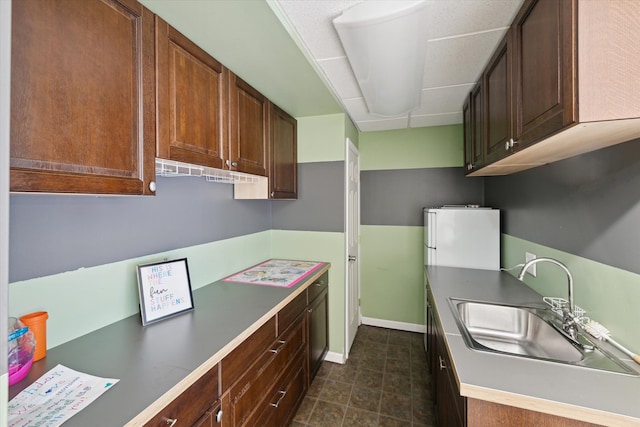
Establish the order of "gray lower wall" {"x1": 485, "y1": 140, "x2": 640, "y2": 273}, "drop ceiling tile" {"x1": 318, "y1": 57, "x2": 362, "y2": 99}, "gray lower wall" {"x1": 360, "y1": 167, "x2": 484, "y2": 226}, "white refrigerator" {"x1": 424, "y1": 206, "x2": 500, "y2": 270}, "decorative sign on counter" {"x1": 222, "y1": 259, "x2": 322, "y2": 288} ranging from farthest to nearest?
"gray lower wall" {"x1": 360, "y1": 167, "x2": 484, "y2": 226} → "white refrigerator" {"x1": 424, "y1": 206, "x2": 500, "y2": 270} → "decorative sign on counter" {"x1": 222, "y1": 259, "x2": 322, "y2": 288} → "drop ceiling tile" {"x1": 318, "y1": 57, "x2": 362, "y2": 99} → "gray lower wall" {"x1": 485, "y1": 140, "x2": 640, "y2": 273}

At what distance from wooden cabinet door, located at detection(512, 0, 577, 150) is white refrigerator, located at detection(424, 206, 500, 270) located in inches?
45.7

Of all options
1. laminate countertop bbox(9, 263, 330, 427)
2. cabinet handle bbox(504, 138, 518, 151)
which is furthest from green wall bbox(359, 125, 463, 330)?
laminate countertop bbox(9, 263, 330, 427)

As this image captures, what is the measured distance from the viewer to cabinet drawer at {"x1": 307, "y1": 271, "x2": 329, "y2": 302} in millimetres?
2014

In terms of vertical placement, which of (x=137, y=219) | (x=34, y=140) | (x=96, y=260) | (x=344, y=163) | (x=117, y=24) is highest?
(x=117, y=24)

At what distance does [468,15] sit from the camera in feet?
3.90

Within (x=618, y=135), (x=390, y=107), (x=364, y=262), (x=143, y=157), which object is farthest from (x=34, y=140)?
(x=364, y=262)

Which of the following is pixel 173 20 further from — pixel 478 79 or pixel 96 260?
pixel 478 79

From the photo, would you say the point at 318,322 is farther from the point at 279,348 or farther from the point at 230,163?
the point at 230,163

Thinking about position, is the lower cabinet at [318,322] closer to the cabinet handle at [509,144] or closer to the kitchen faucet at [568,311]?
the kitchen faucet at [568,311]

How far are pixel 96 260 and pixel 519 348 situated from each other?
2.13m

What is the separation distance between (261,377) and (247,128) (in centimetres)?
148

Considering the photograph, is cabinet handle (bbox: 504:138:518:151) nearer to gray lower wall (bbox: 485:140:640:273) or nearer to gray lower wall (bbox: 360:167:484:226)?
gray lower wall (bbox: 485:140:640:273)

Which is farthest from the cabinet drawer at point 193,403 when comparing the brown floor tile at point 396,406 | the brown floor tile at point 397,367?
the brown floor tile at point 397,367

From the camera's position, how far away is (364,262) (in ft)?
10.5
